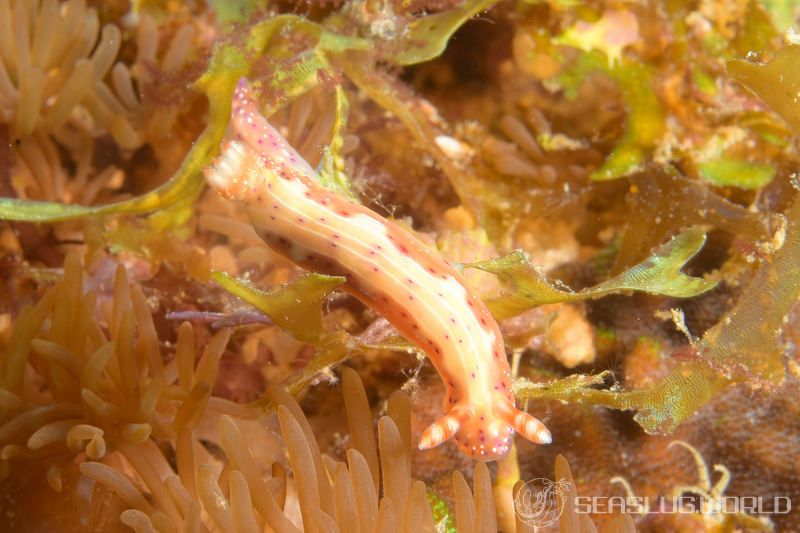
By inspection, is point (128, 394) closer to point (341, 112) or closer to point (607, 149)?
point (341, 112)

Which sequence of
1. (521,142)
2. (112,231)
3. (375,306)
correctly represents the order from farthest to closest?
(521,142)
(112,231)
(375,306)

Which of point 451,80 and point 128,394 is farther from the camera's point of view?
point 451,80

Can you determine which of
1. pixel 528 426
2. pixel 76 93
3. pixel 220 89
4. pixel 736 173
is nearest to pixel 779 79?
pixel 736 173

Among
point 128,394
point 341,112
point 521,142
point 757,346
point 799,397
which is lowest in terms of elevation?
point 128,394

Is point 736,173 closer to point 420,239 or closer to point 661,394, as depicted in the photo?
point 661,394

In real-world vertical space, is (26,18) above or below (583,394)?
above

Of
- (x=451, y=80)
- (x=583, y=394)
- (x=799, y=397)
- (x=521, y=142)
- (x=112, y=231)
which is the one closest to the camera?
(x=583, y=394)

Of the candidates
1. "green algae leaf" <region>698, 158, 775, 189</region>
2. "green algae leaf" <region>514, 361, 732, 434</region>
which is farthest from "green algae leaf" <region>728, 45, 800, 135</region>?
"green algae leaf" <region>514, 361, 732, 434</region>

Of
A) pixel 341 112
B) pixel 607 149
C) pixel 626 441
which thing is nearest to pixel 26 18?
pixel 341 112
